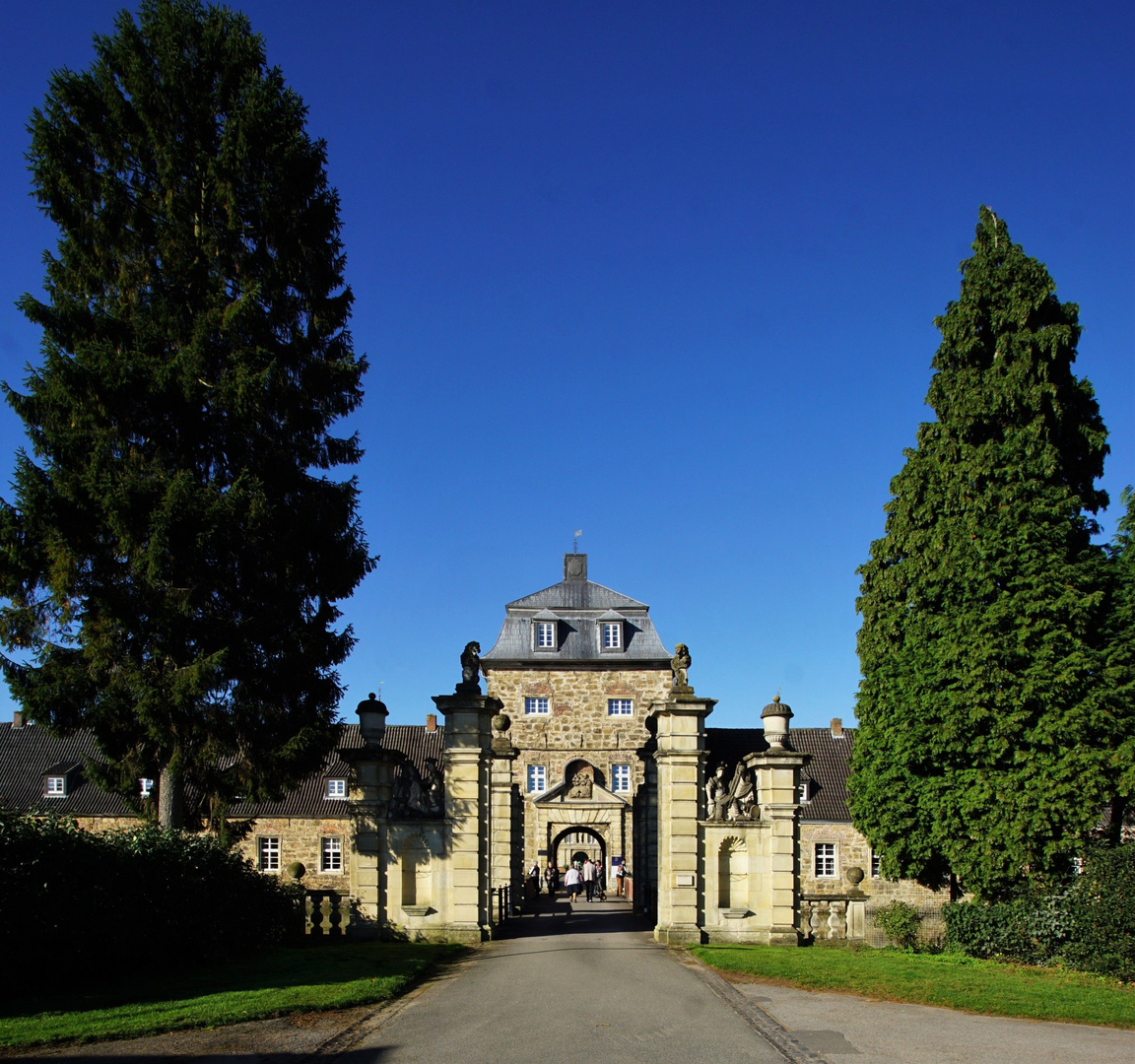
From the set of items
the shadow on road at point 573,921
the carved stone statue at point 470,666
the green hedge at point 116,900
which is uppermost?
the carved stone statue at point 470,666

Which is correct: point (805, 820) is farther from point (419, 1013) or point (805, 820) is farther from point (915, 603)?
point (419, 1013)

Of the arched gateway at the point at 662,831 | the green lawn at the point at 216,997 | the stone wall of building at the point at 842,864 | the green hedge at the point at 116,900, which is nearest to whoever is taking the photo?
the green lawn at the point at 216,997

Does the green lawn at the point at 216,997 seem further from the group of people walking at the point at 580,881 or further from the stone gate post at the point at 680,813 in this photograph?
the group of people walking at the point at 580,881

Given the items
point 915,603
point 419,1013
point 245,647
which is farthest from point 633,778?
point 419,1013

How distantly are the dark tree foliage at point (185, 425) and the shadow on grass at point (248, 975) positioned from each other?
2.55 m

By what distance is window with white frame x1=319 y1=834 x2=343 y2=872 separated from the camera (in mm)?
36156

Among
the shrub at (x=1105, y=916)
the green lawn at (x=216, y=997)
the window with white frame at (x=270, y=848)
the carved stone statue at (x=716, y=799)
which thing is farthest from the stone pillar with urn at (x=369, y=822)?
the window with white frame at (x=270, y=848)

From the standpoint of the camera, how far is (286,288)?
16281mm

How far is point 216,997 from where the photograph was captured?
9750mm

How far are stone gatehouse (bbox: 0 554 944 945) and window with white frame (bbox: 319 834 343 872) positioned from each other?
0.05 meters

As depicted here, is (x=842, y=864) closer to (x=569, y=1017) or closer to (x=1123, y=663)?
(x=1123, y=663)

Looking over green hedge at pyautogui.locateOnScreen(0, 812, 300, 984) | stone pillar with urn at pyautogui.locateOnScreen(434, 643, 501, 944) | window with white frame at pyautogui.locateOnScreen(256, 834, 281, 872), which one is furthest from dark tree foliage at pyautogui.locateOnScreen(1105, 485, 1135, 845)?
window with white frame at pyautogui.locateOnScreen(256, 834, 281, 872)

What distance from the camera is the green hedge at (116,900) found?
9.85 m

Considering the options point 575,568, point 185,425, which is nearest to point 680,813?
point 185,425
